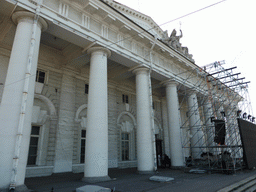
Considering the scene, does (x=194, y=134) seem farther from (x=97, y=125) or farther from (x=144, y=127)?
(x=97, y=125)

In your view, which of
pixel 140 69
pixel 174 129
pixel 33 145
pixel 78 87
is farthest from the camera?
pixel 174 129

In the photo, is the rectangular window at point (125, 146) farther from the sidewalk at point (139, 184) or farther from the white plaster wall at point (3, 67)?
the white plaster wall at point (3, 67)

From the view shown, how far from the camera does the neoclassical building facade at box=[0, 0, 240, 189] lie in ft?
23.1

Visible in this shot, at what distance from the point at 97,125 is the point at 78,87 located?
221 inches

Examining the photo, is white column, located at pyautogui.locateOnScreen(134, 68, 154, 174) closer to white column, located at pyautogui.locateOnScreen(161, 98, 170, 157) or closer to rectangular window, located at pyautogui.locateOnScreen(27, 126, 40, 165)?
rectangular window, located at pyautogui.locateOnScreen(27, 126, 40, 165)

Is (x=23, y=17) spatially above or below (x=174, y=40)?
below

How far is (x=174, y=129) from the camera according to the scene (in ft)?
48.6

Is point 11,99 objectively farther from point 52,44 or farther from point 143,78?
point 143,78

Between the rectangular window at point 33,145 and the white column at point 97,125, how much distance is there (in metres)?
3.85

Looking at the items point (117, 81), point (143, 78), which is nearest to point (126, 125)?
point (117, 81)

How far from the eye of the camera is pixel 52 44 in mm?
12219

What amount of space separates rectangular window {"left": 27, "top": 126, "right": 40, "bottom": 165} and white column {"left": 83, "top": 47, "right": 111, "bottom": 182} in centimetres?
385

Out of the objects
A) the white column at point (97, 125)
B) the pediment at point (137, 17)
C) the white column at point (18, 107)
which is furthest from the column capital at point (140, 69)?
the white column at point (18, 107)

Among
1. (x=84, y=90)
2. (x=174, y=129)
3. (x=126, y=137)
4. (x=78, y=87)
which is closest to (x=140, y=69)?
(x=84, y=90)
